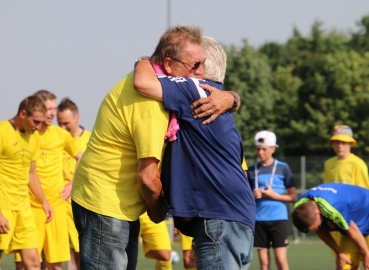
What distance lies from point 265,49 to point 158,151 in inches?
2122

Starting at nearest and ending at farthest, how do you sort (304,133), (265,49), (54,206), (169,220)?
1. (54,206)
2. (169,220)
3. (304,133)
4. (265,49)

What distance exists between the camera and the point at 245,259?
4.32 meters

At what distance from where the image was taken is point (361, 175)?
37.1ft

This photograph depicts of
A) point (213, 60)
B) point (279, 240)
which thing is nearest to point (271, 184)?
point (279, 240)

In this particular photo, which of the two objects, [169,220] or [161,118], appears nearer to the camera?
[161,118]

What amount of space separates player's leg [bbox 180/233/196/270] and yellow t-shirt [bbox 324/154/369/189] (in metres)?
2.95

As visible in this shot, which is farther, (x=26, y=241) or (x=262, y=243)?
(x=262, y=243)

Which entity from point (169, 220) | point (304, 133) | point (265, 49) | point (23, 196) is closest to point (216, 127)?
point (23, 196)

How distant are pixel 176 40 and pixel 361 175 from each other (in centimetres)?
762

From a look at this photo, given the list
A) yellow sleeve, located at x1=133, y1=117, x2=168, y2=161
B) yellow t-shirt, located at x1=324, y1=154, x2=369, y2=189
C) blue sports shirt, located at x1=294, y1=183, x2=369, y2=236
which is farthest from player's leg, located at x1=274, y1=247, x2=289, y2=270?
yellow sleeve, located at x1=133, y1=117, x2=168, y2=161

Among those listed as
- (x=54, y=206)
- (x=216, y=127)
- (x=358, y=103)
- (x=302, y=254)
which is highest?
(x=358, y=103)

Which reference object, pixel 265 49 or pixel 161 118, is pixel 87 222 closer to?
pixel 161 118

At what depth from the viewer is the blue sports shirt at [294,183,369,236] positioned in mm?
7484

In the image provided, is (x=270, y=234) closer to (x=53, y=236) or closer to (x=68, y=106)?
(x=53, y=236)
